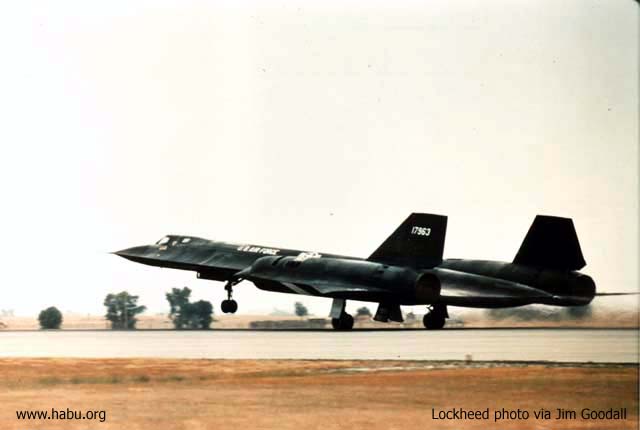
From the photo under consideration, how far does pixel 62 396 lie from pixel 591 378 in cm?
1260

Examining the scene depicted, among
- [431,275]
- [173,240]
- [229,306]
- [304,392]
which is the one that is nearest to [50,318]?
[229,306]

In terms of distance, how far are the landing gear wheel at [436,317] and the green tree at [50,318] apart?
11.7 metres

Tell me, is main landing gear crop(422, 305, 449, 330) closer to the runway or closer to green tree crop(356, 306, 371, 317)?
the runway

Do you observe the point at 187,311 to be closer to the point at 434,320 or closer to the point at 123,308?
the point at 123,308

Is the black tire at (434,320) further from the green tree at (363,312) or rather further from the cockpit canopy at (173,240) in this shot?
the cockpit canopy at (173,240)

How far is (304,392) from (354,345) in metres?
7.23

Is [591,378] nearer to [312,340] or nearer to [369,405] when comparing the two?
[369,405]

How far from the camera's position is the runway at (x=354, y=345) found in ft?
111

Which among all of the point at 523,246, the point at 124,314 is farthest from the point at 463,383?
the point at 124,314

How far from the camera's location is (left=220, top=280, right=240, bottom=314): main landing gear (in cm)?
4378

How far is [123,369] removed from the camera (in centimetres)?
3209

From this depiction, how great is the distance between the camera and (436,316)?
4131 centimetres

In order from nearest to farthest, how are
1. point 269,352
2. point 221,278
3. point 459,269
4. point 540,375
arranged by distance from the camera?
point 540,375 → point 269,352 → point 459,269 → point 221,278

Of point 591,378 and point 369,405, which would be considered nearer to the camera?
point 369,405
